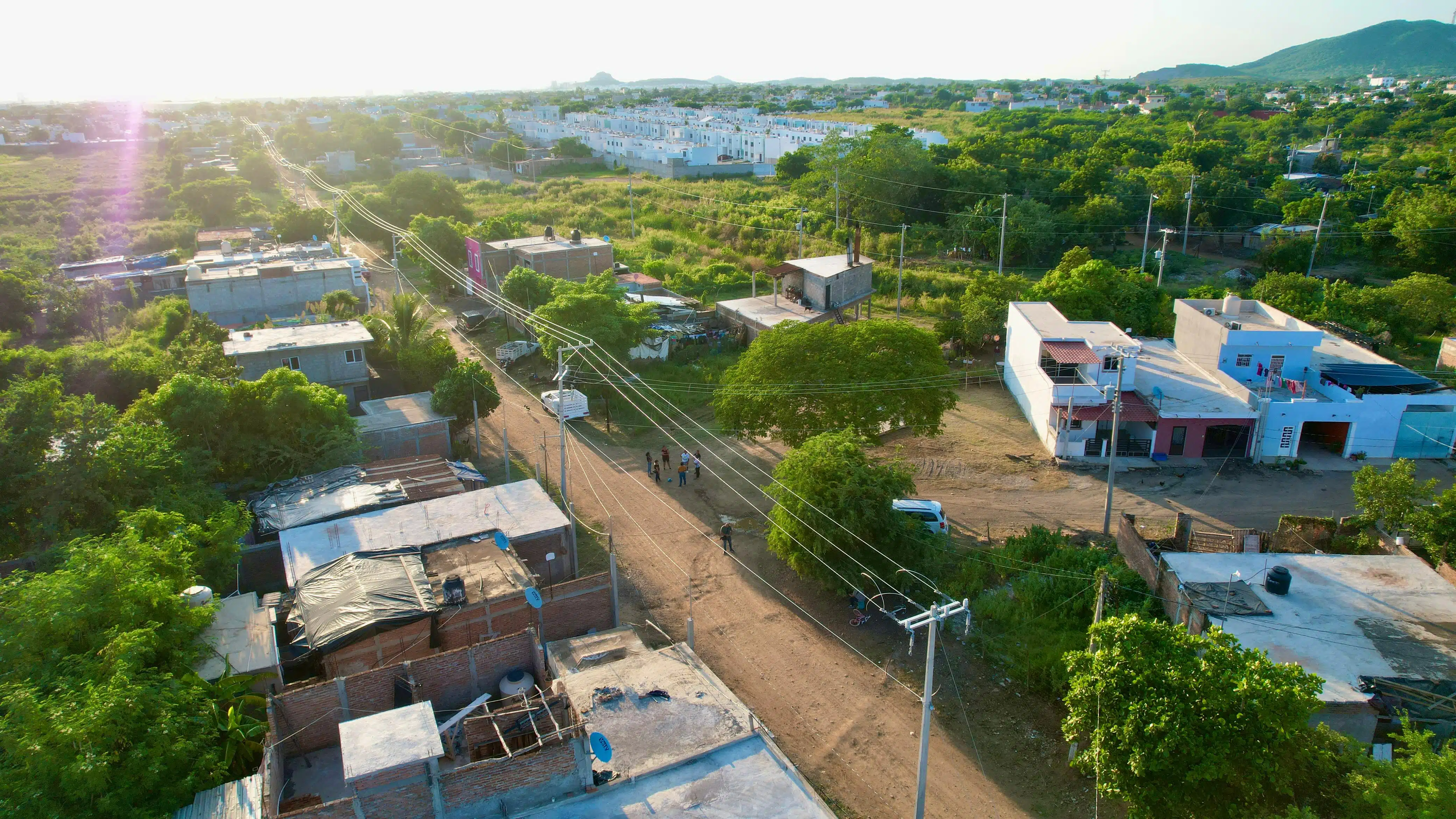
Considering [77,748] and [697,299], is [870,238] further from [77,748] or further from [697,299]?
[77,748]

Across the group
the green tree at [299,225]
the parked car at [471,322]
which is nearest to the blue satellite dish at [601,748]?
the parked car at [471,322]

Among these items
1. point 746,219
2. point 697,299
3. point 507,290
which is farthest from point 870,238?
point 507,290

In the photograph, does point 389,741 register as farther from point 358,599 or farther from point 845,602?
point 845,602

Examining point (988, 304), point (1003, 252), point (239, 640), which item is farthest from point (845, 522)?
point (1003, 252)

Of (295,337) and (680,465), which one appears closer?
(680,465)

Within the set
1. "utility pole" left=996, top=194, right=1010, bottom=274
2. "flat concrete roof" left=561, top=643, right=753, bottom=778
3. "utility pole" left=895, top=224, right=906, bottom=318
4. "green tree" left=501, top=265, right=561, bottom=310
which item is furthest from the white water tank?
"utility pole" left=996, top=194, right=1010, bottom=274

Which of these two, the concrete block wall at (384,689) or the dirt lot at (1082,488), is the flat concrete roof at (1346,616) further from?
the concrete block wall at (384,689)
